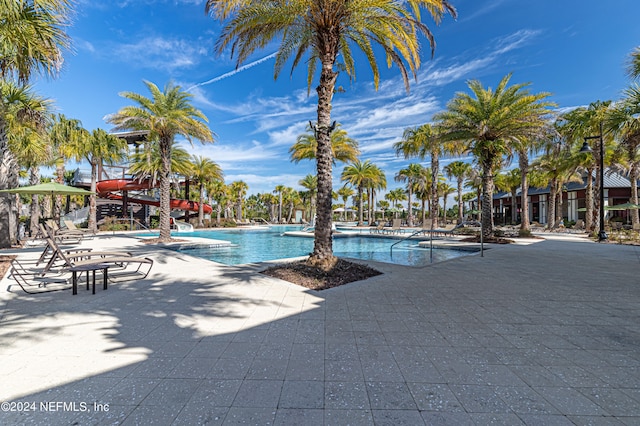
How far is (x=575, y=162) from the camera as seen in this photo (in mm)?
21078

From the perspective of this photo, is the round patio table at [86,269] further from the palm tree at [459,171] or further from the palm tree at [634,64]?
the palm tree at [459,171]

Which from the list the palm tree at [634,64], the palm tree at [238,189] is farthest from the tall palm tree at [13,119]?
the palm tree at [238,189]

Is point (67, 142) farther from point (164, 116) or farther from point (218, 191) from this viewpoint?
Answer: point (218, 191)

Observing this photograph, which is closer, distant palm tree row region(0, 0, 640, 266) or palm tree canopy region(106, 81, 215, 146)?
distant palm tree row region(0, 0, 640, 266)

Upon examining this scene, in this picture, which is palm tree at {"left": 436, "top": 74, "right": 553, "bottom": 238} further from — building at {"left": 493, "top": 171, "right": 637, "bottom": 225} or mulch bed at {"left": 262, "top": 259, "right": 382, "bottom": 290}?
building at {"left": 493, "top": 171, "right": 637, "bottom": 225}

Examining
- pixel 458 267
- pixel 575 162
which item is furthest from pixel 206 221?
pixel 575 162

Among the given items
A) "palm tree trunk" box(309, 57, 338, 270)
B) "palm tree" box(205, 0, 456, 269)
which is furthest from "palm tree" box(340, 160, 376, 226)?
"palm tree trunk" box(309, 57, 338, 270)

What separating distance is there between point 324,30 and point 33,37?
6.45m

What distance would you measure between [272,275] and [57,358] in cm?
416

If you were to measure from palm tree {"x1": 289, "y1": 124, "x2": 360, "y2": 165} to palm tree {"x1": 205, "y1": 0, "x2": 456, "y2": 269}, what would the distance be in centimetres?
1459

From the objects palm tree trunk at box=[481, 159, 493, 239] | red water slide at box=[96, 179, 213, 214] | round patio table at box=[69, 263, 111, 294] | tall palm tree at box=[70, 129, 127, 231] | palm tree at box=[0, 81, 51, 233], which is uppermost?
tall palm tree at box=[70, 129, 127, 231]

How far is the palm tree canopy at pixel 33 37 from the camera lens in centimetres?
581

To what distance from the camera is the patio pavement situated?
2.14 m

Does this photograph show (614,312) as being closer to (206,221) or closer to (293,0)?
(293,0)
